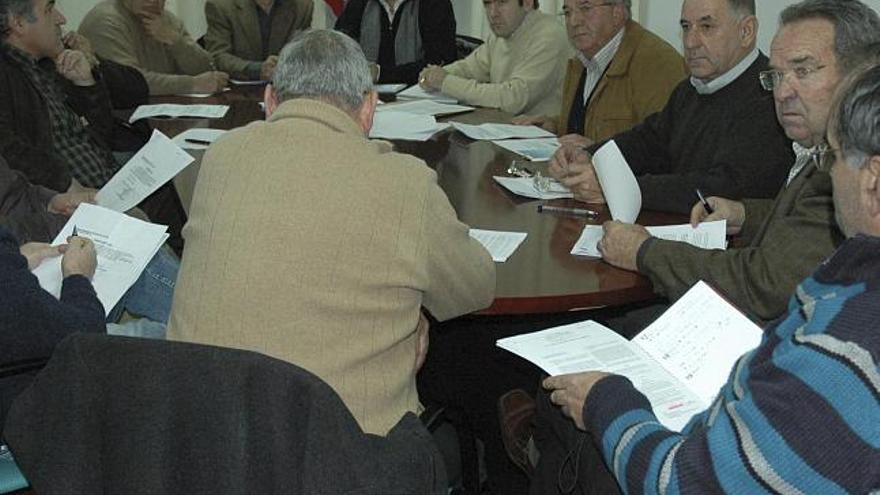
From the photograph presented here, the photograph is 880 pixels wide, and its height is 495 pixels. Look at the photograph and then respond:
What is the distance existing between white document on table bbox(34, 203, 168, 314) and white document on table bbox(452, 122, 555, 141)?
4.78 feet

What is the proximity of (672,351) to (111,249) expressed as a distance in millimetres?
1254

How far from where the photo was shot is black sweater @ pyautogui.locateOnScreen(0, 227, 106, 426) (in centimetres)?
176

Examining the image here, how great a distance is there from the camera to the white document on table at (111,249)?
2121 millimetres

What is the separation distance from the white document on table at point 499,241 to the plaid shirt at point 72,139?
71.3 inches

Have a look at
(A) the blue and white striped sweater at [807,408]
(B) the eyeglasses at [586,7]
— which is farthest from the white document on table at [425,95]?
(A) the blue and white striped sweater at [807,408]

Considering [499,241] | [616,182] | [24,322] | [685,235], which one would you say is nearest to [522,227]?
[499,241]

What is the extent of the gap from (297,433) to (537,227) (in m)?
1.16

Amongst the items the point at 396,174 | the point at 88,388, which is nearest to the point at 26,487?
the point at 88,388

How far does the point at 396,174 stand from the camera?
5.41 ft

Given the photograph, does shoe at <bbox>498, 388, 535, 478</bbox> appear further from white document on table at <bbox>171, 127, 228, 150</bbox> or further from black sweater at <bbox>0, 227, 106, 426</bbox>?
white document on table at <bbox>171, 127, 228, 150</bbox>

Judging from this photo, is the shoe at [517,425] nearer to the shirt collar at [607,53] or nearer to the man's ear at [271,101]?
the man's ear at [271,101]

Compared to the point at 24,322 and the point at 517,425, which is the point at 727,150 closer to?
the point at 517,425

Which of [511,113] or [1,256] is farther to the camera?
[511,113]

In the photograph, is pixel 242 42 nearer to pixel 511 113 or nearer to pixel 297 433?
pixel 511 113
